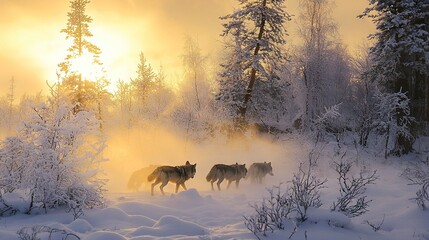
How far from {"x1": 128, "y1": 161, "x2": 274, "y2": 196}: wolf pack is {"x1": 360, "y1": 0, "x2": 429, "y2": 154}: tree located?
11883mm

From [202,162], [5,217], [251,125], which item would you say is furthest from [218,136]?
[5,217]

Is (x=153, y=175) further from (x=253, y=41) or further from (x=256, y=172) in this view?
(x=253, y=41)

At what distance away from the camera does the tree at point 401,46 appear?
2127 centimetres

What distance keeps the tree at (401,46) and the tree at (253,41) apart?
627cm

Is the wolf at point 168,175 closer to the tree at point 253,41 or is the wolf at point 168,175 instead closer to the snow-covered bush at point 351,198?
the snow-covered bush at point 351,198

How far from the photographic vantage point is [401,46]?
854 inches

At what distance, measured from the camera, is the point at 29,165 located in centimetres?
763

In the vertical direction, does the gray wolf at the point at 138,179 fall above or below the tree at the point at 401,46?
below

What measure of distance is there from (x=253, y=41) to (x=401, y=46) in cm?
969

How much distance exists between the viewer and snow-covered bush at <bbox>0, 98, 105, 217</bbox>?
7.49 m

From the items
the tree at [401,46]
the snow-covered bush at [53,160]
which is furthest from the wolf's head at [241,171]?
the tree at [401,46]

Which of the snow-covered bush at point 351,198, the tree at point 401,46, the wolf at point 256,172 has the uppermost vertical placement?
the tree at point 401,46

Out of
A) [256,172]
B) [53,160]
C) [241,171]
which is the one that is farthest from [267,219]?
[256,172]

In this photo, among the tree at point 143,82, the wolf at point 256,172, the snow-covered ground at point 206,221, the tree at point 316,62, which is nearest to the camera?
the snow-covered ground at point 206,221
